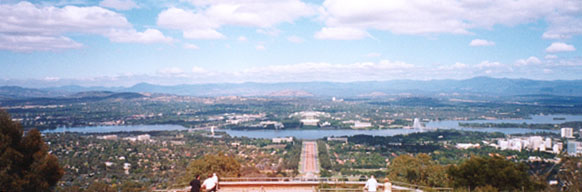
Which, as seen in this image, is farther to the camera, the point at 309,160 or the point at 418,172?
the point at 309,160

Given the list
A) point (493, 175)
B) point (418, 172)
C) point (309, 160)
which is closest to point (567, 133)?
point (309, 160)

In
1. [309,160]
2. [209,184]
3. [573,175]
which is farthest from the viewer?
[309,160]

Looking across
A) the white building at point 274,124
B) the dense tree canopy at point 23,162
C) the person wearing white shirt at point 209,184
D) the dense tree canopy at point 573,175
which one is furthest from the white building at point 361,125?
the dense tree canopy at point 23,162

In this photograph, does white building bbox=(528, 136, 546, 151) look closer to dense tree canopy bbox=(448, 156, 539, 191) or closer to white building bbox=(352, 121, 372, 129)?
dense tree canopy bbox=(448, 156, 539, 191)

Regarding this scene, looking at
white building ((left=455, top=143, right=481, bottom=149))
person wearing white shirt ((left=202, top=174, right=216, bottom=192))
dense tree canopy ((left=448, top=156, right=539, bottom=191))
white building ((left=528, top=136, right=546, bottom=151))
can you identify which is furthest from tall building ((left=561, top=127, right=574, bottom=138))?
person wearing white shirt ((left=202, top=174, right=216, bottom=192))

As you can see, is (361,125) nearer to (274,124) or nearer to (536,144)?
(274,124)

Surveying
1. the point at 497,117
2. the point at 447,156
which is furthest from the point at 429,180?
the point at 497,117

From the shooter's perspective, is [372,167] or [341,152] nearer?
[372,167]

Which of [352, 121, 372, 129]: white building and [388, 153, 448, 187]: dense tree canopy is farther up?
[388, 153, 448, 187]: dense tree canopy

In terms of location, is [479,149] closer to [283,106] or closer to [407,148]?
[407,148]
